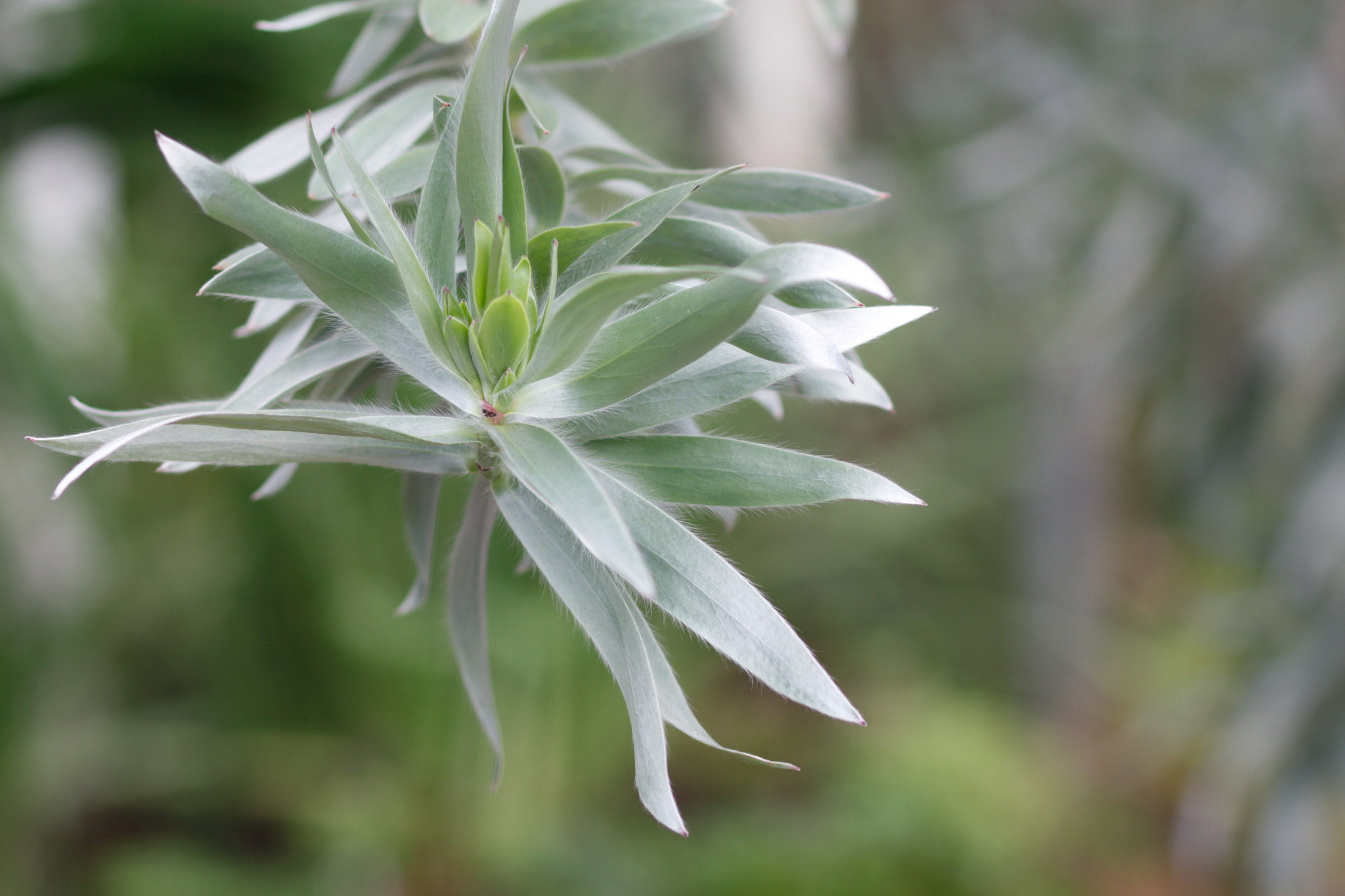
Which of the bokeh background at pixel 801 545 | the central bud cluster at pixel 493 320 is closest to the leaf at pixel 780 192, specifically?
the central bud cluster at pixel 493 320

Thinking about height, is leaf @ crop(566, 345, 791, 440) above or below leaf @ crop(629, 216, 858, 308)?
below

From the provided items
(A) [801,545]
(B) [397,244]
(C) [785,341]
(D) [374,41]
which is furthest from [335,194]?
(A) [801,545]

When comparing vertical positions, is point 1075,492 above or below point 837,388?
above

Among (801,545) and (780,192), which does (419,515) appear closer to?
(780,192)

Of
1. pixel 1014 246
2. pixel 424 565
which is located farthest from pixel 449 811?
pixel 424 565

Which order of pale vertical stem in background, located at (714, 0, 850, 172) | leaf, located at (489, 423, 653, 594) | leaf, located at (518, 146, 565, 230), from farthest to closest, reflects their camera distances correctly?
pale vertical stem in background, located at (714, 0, 850, 172) → leaf, located at (518, 146, 565, 230) → leaf, located at (489, 423, 653, 594)

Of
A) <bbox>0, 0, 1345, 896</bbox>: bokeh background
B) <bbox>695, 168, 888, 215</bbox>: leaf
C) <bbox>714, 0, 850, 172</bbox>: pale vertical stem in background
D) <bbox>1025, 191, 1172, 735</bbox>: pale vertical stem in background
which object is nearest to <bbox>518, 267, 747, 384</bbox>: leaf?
<bbox>695, 168, 888, 215</bbox>: leaf

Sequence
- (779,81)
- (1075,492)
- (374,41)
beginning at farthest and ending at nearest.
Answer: (779,81)
(1075,492)
(374,41)

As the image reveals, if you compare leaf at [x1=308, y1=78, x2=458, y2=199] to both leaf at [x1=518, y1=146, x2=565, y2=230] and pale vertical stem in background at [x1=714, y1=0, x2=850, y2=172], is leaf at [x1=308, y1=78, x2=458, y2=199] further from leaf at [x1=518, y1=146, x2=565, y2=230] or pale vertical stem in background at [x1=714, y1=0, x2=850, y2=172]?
pale vertical stem in background at [x1=714, y1=0, x2=850, y2=172]
